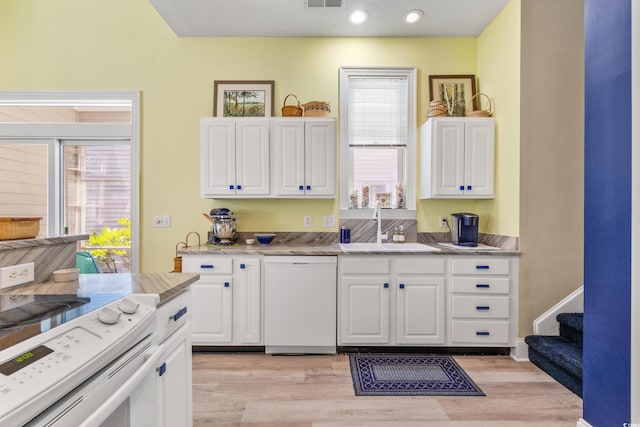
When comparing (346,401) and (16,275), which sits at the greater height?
(16,275)

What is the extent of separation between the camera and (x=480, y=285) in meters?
2.86

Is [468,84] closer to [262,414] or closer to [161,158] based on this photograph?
[161,158]

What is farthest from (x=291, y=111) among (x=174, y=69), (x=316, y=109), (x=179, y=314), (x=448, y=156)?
(x=179, y=314)

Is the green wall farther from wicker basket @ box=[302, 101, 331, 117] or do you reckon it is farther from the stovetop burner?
the stovetop burner

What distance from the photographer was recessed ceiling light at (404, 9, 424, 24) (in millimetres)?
3078

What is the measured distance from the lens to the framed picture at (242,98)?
11.4 ft

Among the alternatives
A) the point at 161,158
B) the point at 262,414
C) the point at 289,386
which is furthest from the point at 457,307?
the point at 161,158

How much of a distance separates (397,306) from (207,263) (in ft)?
5.51

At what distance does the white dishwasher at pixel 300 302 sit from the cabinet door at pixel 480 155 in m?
1.53

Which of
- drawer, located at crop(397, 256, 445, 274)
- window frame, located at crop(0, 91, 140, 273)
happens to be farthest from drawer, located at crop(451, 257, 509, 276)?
window frame, located at crop(0, 91, 140, 273)

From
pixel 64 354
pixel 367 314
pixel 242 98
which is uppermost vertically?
pixel 242 98

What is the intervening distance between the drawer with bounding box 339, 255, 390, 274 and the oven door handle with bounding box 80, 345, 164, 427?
6.03ft

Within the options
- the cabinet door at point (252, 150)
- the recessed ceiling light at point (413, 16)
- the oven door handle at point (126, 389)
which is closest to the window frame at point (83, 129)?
the cabinet door at point (252, 150)

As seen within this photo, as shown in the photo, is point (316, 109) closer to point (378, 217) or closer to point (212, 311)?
point (378, 217)
